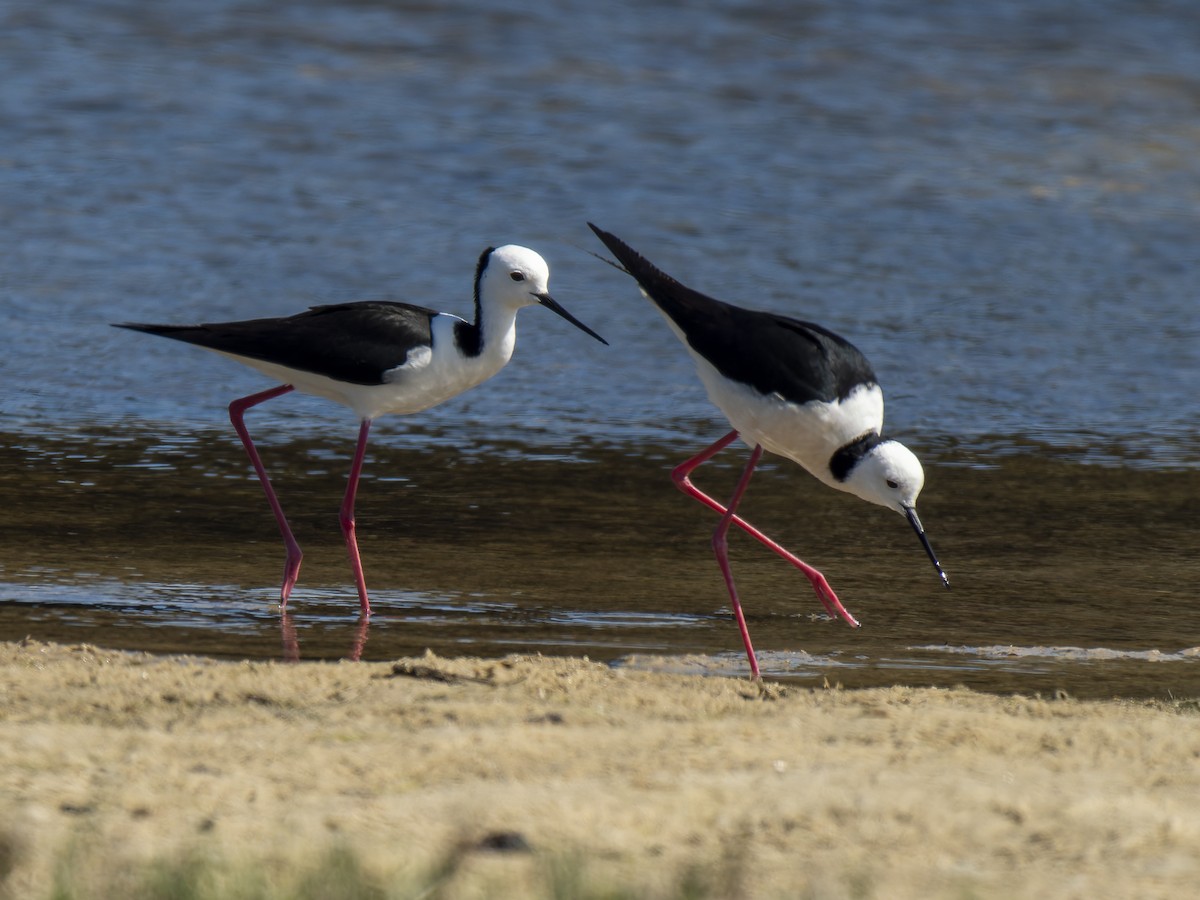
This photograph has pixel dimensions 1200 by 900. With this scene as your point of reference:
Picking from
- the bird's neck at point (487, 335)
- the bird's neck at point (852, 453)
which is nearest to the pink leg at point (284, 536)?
the bird's neck at point (487, 335)

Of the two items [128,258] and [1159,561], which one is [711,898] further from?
[128,258]

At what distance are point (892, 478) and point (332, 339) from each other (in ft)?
7.16

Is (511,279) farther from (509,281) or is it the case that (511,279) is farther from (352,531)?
(352,531)

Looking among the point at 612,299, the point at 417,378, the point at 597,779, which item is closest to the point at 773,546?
the point at 417,378

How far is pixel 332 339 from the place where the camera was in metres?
7.02

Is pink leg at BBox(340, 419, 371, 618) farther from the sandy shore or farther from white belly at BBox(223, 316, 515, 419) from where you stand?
the sandy shore

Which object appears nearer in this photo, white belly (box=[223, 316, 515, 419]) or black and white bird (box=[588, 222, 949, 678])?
black and white bird (box=[588, 222, 949, 678])

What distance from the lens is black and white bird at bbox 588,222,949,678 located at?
6.46 meters

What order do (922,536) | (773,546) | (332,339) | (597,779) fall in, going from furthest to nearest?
(332,339), (773,546), (922,536), (597,779)

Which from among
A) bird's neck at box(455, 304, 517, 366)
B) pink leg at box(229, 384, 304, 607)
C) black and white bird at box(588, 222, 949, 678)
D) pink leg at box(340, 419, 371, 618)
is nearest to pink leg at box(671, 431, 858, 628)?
black and white bird at box(588, 222, 949, 678)

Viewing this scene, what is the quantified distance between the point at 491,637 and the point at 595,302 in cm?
560

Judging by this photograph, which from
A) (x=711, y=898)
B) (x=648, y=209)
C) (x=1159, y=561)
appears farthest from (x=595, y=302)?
(x=711, y=898)

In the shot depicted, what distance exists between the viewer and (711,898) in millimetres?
3346

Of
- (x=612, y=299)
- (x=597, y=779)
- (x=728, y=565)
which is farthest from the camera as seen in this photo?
(x=612, y=299)
